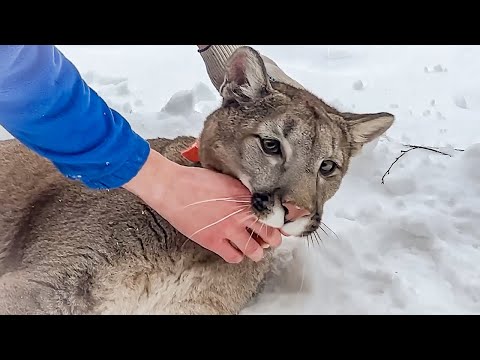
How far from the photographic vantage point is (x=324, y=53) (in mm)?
4918

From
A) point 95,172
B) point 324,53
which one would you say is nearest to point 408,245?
point 95,172

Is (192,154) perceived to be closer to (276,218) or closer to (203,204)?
(203,204)

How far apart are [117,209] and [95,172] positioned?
0.55 m

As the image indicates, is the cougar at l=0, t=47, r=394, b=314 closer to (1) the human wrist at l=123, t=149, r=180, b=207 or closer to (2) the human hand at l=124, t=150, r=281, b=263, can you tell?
(2) the human hand at l=124, t=150, r=281, b=263

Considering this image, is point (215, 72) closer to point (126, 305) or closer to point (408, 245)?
point (408, 245)

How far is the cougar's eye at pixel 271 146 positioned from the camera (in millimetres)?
2254

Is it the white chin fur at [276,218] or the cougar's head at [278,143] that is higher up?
the cougar's head at [278,143]

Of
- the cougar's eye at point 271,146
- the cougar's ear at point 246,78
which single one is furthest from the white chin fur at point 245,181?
the cougar's ear at point 246,78

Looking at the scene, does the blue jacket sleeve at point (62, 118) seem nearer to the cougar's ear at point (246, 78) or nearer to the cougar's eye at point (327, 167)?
the cougar's ear at point (246, 78)

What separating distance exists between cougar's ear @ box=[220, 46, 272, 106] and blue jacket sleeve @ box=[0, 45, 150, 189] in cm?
58

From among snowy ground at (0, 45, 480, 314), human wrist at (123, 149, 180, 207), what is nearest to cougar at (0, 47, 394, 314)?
human wrist at (123, 149, 180, 207)

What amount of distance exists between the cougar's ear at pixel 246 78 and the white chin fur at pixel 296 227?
21.9 inches

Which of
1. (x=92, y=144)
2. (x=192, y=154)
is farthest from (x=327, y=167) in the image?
(x=92, y=144)

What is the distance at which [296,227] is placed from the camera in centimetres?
218
